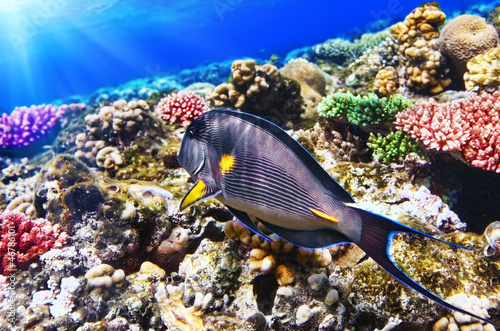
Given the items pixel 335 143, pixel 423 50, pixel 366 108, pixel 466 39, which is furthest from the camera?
pixel 423 50

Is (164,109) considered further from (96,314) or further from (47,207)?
(96,314)

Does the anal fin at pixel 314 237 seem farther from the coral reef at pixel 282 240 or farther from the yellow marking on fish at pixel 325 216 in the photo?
the coral reef at pixel 282 240

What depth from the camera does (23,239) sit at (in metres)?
3.24

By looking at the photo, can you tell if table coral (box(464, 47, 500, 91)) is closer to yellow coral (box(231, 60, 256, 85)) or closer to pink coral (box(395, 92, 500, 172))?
pink coral (box(395, 92, 500, 172))

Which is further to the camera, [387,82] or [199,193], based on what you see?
[387,82]

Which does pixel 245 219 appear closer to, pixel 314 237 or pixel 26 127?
pixel 314 237

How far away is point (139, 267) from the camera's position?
311cm

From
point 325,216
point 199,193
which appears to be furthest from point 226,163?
point 325,216

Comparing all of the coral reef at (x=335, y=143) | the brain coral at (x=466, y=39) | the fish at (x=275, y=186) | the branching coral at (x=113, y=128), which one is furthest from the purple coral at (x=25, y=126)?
the brain coral at (x=466, y=39)

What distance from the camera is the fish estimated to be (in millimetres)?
1415

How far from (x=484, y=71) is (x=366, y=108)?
7.34 ft

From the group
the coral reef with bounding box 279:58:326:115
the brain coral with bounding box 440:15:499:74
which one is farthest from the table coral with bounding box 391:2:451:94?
the coral reef with bounding box 279:58:326:115

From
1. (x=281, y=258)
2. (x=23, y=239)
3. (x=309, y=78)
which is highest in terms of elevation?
(x=309, y=78)

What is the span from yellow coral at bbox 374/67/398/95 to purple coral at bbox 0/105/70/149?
30.9 ft
